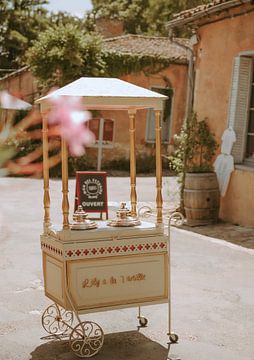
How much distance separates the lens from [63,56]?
17.6 meters

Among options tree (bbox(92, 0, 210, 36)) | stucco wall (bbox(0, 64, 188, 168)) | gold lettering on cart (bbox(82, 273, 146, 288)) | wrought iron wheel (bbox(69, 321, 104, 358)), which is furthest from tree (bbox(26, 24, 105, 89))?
wrought iron wheel (bbox(69, 321, 104, 358))

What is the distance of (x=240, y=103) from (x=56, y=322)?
20.1 feet

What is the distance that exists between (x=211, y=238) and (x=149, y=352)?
4757mm

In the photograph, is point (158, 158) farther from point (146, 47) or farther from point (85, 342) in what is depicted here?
point (146, 47)

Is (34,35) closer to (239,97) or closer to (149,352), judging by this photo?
(239,97)

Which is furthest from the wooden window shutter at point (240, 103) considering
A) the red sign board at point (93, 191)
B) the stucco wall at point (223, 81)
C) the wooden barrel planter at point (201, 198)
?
the red sign board at point (93, 191)

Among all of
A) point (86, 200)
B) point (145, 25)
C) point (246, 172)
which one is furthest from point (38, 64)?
point (145, 25)

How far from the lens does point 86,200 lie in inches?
397

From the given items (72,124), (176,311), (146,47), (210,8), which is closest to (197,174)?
(210,8)

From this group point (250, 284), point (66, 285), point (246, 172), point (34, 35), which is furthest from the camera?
point (34, 35)

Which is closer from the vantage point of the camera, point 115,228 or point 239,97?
point 115,228

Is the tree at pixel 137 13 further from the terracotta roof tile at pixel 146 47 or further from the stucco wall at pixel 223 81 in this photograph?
the stucco wall at pixel 223 81

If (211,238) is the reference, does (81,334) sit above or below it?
above

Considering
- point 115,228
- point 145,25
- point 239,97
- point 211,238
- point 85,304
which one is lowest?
point 211,238
